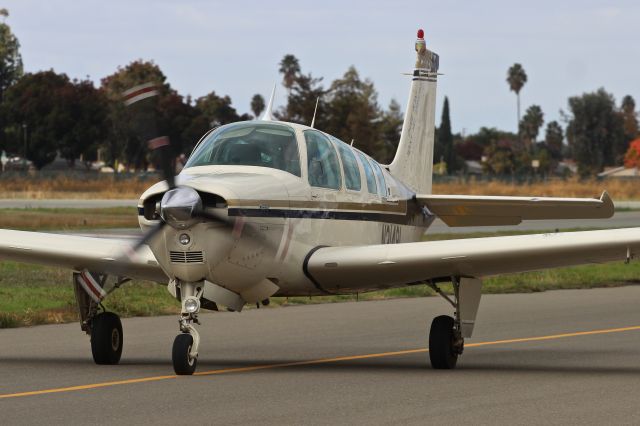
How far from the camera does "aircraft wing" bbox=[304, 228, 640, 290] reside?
41.1 feet

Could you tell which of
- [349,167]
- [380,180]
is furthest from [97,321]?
[380,180]

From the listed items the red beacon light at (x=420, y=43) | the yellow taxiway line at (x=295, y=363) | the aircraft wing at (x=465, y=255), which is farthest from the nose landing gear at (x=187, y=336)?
the red beacon light at (x=420, y=43)

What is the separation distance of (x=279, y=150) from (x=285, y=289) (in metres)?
1.42

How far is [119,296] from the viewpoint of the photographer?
66.9 ft

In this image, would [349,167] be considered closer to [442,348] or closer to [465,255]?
[465,255]

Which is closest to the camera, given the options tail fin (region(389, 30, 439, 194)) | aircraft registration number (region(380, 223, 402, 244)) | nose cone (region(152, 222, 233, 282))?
nose cone (region(152, 222, 233, 282))

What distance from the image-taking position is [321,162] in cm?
1305

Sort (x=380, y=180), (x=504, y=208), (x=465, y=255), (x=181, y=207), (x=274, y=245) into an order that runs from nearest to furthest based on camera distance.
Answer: (x=181, y=207) < (x=274, y=245) < (x=465, y=255) < (x=380, y=180) < (x=504, y=208)

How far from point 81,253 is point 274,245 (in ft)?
7.38

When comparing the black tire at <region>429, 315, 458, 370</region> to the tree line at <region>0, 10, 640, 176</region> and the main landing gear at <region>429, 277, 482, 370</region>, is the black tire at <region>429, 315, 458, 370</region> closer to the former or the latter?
the main landing gear at <region>429, 277, 482, 370</region>

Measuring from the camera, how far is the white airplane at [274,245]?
11.5 m

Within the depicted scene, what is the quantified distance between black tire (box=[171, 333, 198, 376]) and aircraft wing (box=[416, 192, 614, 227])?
5544mm

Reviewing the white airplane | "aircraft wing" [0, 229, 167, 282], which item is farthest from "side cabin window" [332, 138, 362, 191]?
"aircraft wing" [0, 229, 167, 282]

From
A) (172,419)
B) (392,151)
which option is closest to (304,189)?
(172,419)
